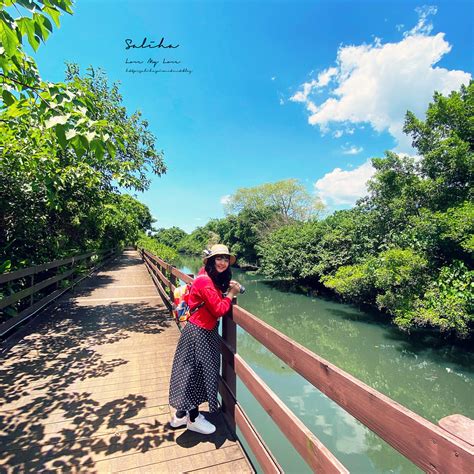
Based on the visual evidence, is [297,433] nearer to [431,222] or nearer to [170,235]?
[431,222]

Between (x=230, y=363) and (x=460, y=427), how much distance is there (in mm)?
1860

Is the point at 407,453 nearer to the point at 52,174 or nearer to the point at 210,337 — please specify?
the point at 210,337

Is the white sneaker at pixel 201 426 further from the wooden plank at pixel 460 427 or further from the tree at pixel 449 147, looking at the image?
the tree at pixel 449 147

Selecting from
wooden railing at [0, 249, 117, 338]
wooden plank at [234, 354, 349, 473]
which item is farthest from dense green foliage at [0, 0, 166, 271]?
wooden plank at [234, 354, 349, 473]

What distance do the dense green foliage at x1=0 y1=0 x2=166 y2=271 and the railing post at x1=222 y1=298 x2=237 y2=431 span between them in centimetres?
157

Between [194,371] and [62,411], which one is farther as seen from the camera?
[62,411]

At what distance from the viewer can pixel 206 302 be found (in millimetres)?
2174

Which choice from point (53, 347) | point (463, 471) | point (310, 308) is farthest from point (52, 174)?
point (310, 308)

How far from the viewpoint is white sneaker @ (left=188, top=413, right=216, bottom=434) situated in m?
2.34

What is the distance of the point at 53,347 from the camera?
13.8 feet

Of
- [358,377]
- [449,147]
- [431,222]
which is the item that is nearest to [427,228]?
[431,222]

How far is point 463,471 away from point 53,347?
4.83 metres

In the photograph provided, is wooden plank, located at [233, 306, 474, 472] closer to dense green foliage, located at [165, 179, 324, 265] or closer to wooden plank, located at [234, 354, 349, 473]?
wooden plank, located at [234, 354, 349, 473]

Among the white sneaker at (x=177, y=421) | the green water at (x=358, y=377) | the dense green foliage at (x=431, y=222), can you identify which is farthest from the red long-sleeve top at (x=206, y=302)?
the dense green foliage at (x=431, y=222)
